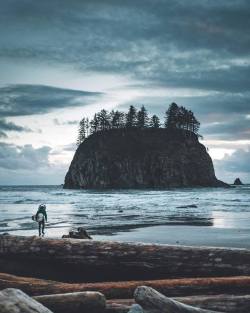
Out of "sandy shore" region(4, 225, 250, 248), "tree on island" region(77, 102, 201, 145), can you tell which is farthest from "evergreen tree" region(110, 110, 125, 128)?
"sandy shore" region(4, 225, 250, 248)

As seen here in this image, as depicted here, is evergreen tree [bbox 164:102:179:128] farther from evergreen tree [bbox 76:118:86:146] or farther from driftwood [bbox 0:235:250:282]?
driftwood [bbox 0:235:250:282]

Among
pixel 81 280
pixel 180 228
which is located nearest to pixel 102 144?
pixel 180 228

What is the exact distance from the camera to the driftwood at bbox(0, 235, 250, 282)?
4.86m

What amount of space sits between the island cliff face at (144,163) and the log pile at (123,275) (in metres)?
99.7

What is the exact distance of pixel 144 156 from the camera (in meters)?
110

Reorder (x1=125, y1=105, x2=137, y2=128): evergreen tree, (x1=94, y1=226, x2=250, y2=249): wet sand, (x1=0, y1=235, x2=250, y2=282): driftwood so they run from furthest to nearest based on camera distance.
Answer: (x1=125, y1=105, x2=137, y2=128): evergreen tree
(x1=94, y1=226, x2=250, y2=249): wet sand
(x1=0, y1=235, x2=250, y2=282): driftwood

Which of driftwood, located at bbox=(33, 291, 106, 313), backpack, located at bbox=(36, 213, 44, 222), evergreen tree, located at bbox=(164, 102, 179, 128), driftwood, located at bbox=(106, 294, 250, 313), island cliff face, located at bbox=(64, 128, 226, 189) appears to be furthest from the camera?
evergreen tree, located at bbox=(164, 102, 179, 128)

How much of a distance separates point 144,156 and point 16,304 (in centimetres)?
10680

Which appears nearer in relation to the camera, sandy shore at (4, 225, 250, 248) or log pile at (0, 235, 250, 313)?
log pile at (0, 235, 250, 313)

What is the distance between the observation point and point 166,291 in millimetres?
4363

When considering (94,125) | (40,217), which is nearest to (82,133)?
(94,125)

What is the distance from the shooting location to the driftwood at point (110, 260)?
486 centimetres

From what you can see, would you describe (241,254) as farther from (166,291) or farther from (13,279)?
(13,279)

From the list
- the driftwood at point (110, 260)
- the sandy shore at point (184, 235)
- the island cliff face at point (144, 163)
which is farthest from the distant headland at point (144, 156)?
the driftwood at point (110, 260)
